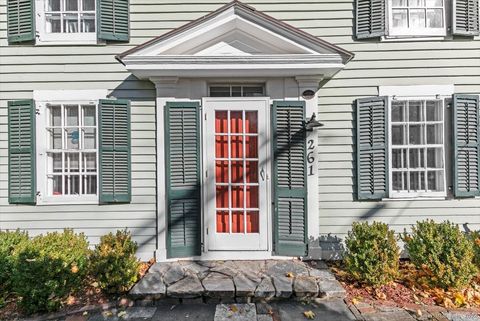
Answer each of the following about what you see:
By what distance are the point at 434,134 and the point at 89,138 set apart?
5113 mm

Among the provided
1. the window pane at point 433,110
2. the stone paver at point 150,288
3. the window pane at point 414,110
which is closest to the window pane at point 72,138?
the stone paver at point 150,288

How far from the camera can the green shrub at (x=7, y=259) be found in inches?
136

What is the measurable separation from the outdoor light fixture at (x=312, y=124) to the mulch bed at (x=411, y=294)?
6.37 ft

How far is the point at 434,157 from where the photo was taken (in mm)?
4492

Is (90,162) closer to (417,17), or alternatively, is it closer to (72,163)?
(72,163)

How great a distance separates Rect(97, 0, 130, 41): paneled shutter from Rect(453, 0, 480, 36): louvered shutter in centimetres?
477

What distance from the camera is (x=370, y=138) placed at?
14.3 feet

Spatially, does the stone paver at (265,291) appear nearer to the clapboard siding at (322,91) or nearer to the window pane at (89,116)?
the clapboard siding at (322,91)

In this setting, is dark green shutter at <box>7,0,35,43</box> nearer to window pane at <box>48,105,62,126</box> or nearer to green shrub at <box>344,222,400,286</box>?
window pane at <box>48,105,62,126</box>

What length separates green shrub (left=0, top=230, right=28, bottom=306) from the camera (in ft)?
11.4

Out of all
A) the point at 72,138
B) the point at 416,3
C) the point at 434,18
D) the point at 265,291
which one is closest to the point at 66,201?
the point at 72,138

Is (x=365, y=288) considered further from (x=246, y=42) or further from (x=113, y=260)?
(x=246, y=42)

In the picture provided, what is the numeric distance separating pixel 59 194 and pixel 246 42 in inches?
139

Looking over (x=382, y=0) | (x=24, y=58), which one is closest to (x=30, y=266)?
(x=24, y=58)
